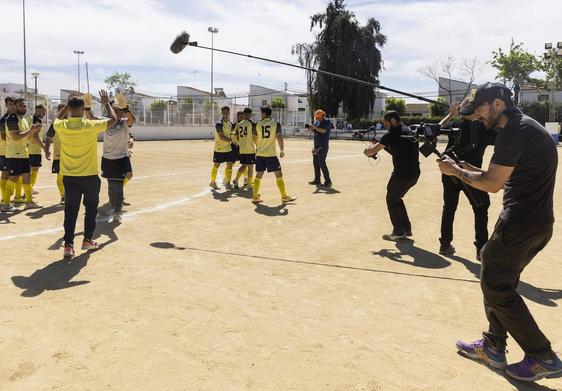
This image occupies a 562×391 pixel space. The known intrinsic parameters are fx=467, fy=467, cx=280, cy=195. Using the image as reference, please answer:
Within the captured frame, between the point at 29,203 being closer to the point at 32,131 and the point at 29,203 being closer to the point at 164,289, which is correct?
the point at 32,131

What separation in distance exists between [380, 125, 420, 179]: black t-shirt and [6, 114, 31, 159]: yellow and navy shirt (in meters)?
5.97

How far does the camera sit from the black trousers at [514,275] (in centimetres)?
303

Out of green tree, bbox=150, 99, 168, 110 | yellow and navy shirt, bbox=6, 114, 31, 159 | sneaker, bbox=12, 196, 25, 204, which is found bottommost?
sneaker, bbox=12, 196, 25, 204

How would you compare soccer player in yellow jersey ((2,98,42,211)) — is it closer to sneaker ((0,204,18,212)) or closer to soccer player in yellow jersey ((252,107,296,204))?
sneaker ((0,204,18,212))

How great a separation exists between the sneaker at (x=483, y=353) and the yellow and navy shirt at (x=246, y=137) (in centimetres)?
780

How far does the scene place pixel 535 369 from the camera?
3.05 metres

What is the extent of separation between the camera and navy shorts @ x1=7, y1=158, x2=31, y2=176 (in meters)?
8.14

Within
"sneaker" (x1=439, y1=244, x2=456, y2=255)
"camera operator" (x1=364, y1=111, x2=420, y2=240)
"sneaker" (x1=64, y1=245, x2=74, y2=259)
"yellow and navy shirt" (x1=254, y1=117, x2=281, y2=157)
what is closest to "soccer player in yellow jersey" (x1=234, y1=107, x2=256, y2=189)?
"yellow and navy shirt" (x1=254, y1=117, x2=281, y2=157)

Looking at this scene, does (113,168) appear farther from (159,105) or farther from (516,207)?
(159,105)

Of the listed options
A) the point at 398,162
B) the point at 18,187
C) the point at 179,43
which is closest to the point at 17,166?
the point at 18,187

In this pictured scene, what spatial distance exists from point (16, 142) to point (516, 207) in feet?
26.3

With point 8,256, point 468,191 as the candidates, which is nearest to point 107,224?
point 8,256

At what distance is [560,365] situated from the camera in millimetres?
3021

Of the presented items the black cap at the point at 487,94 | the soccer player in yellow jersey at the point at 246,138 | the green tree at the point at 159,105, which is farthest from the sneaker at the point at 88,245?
the green tree at the point at 159,105
